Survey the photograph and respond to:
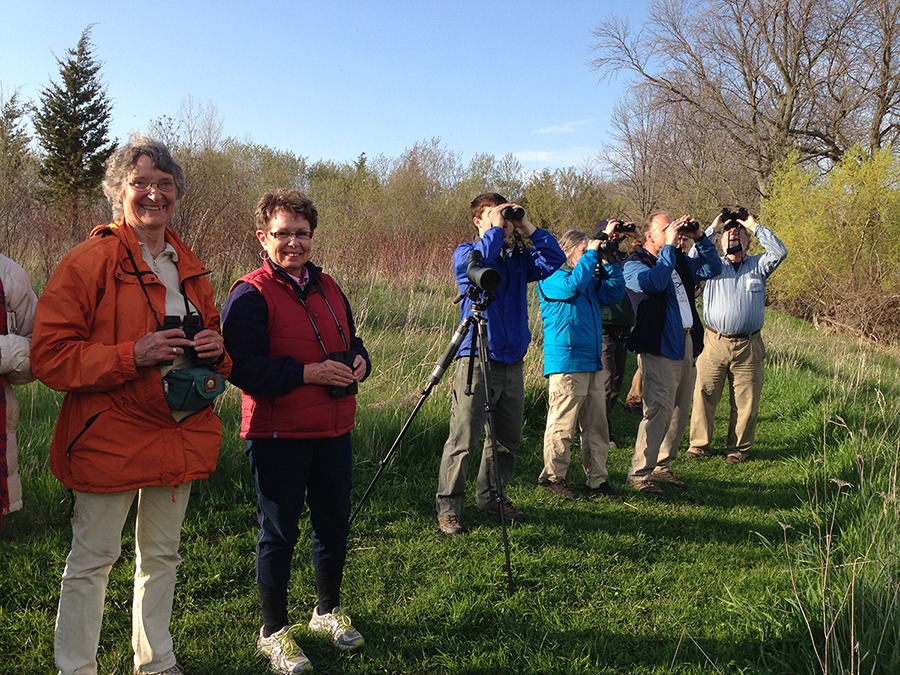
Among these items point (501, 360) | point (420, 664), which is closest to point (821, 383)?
point (501, 360)

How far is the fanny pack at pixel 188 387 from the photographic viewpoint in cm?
213

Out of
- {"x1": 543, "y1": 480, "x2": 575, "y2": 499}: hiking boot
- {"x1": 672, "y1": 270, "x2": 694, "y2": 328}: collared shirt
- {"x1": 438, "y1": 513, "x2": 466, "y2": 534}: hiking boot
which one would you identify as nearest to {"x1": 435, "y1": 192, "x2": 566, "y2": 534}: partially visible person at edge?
{"x1": 438, "y1": 513, "x2": 466, "y2": 534}: hiking boot

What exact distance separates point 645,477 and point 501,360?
163 centimetres

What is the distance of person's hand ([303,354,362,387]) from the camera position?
8.05 ft

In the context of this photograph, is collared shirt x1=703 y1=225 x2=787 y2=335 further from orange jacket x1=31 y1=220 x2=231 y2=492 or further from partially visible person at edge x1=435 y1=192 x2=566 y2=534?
orange jacket x1=31 y1=220 x2=231 y2=492

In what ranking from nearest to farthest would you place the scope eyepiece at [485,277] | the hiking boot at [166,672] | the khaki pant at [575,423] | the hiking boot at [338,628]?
the hiking boot at [166,672]
the hiking boot at [338,628]
the scope eyepiece at [485,277]
the khaki pant at [575,423]

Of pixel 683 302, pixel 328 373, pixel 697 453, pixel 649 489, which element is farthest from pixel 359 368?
pixel 697 453

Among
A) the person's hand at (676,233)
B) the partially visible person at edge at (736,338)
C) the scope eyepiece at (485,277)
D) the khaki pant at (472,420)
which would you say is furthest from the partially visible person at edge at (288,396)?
the partially visible person at edge at (736,338)

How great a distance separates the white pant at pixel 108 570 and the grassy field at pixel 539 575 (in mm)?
302

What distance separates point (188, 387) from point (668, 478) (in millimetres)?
3762

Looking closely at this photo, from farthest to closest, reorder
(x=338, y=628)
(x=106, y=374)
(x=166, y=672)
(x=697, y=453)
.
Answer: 1. (x=697, y=453)
2. (x=338, y=628)
3. (x=166, y=672)
4. (x=106, y=374)

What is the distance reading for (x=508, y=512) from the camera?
4.05 m

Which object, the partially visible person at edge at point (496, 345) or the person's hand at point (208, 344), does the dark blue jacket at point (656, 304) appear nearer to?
the partially visible person at edge at point (496, 345)

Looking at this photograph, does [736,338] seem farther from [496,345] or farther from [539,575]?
[539,575]
